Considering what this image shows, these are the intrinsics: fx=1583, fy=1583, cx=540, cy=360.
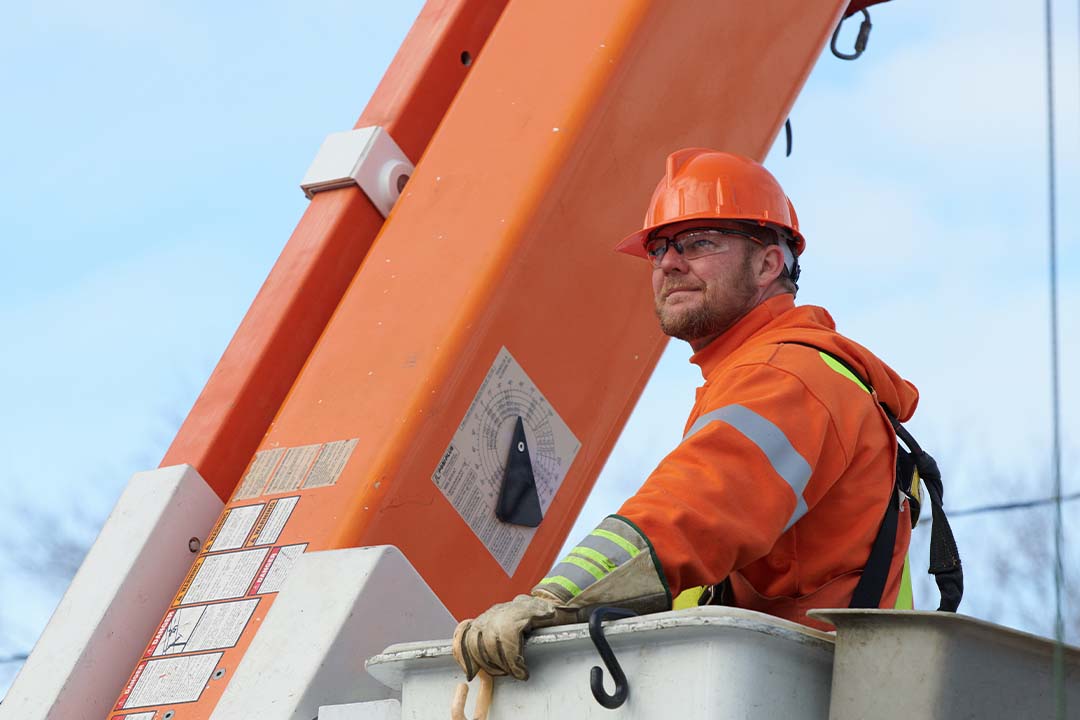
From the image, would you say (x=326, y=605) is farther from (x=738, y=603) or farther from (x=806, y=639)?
(x=806, y=639)

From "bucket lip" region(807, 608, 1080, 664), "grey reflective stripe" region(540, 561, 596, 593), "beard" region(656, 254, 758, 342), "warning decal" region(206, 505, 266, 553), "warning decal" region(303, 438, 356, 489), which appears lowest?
"bucket lip" region(807, 608, 1080, 664)

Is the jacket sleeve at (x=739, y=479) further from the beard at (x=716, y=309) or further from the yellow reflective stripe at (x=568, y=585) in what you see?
the beard at (x=716, y=309)

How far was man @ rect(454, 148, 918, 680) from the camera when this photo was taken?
2.23 meters

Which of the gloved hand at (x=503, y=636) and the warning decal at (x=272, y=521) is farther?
the warning decal at (x=272, y=521)

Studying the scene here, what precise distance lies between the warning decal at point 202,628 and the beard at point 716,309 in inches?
37.8

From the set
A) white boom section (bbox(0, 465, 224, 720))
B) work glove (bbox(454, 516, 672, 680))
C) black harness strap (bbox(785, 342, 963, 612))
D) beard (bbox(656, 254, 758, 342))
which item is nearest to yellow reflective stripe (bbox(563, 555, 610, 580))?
work glove (bbox(454, 516, 672, 680))

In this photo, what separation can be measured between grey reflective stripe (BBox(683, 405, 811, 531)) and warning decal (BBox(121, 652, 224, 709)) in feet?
3.73

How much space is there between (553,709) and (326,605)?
0.76m

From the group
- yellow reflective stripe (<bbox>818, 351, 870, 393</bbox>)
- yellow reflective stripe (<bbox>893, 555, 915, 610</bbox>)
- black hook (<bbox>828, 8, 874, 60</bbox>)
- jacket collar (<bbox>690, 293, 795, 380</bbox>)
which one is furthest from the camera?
black hook (<bbox>828, 8, 874, 60</bbox>)

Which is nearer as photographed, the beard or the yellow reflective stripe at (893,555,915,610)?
the yellow reflective stripe at (893,555,915,610)

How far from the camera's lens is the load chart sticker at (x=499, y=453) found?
318cm

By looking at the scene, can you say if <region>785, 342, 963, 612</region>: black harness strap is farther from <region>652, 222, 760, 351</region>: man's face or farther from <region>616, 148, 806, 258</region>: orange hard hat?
<region>616, 148, 806, 258</region>: orange hard hat

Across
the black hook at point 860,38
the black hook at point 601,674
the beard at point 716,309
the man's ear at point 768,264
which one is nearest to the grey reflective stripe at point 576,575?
the black hook at point 601,674

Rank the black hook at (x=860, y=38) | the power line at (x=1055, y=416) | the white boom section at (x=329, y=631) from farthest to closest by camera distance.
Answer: the black hook at (x=860, y=38) → the white boom section at (x=329, y=631) → the power line at (x=1055, y=416)
